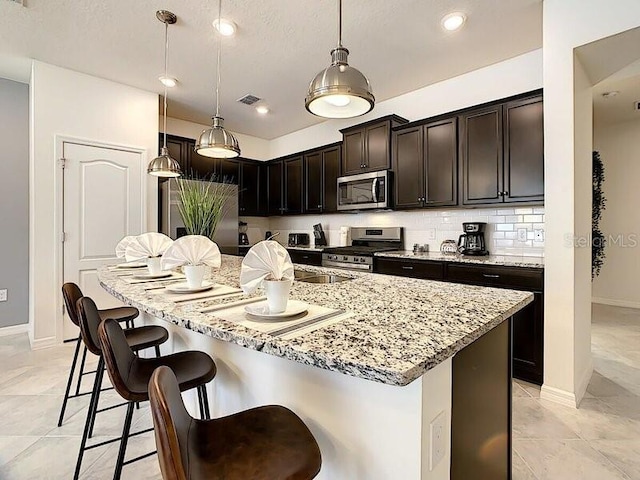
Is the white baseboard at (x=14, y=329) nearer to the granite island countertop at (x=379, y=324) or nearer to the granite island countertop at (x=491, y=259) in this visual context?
the granite island countertop at (x=379, y=324)

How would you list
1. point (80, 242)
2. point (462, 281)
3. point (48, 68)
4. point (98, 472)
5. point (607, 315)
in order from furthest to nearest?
point (607, 315) < point (80, 242) < point (48, 68) < point (462, 281) < point (98, 472)

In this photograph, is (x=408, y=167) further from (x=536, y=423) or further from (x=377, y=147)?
(x=536, y=423)

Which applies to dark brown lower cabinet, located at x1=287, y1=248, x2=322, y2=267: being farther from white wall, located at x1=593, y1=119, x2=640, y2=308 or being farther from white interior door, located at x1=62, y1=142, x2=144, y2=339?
white wall, located at x1=593, y1=119, x2=640, y2=308

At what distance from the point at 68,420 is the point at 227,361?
4.85 feet

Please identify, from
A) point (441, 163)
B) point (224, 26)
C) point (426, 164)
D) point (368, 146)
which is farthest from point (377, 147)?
point (224, 26)

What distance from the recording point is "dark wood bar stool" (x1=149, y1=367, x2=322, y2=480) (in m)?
0.67

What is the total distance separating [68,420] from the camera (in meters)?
2.11

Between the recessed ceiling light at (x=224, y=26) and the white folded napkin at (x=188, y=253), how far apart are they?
6.19 ft

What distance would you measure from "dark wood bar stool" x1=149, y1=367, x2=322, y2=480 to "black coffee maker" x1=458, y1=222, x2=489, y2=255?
2742 mm

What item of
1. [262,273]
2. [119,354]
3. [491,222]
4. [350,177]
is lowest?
[119,354]

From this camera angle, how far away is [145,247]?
87.5 inches

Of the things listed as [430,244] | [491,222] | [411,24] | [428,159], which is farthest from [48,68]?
[491,222]

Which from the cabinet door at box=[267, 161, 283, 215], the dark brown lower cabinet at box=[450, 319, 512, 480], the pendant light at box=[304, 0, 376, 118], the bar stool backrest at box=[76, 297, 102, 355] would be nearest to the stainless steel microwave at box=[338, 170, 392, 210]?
the cabinet door at box=[267, 161, 283, 215]

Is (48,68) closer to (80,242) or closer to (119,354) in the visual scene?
(80,242)
